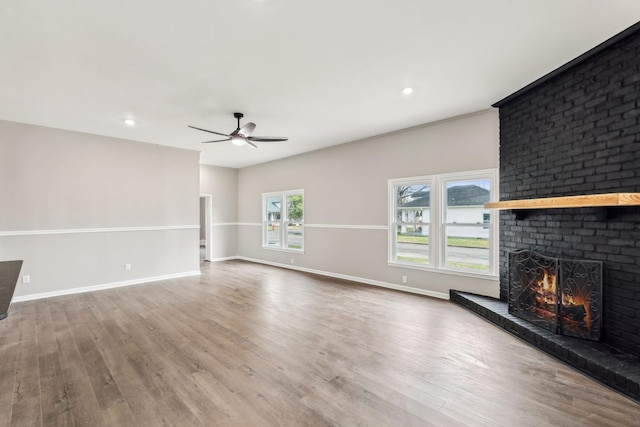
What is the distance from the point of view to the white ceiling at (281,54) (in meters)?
2.20

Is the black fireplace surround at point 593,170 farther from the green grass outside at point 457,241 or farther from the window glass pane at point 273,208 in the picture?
the window glass pane at point 273,208

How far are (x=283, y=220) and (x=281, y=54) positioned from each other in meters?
5.38

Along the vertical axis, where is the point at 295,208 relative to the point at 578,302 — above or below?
above

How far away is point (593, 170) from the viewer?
291 centimetres

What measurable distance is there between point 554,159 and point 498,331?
7.16ft

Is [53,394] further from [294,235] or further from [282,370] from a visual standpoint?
[294,235]

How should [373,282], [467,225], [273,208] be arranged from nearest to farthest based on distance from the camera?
[467,225] → [373,282] → [273,208]

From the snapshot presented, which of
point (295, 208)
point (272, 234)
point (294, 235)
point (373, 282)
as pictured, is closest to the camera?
point (373, 282)

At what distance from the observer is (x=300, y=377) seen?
8.33ft

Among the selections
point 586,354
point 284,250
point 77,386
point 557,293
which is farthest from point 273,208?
point 586,354

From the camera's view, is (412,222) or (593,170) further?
(412,222)

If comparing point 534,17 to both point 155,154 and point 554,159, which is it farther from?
point 155,154

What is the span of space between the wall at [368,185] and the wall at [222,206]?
1310 millimetres

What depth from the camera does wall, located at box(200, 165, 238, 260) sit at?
8.65 meters
